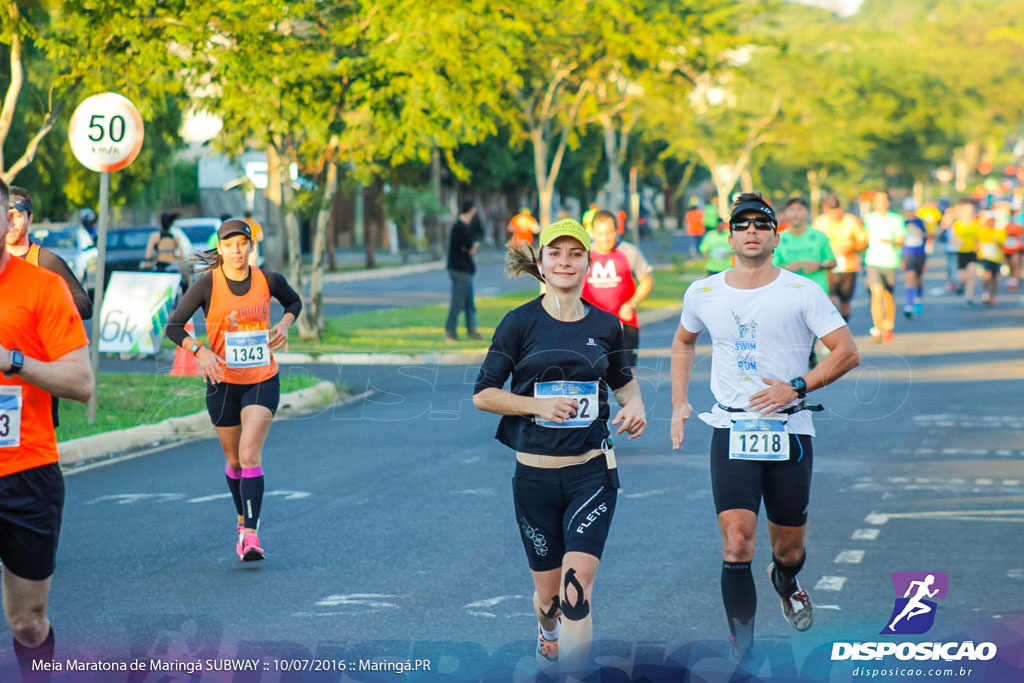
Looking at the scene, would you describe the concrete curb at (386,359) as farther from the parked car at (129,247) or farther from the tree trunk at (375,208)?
the tree trunk at (375,208)

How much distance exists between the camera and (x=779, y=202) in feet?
309

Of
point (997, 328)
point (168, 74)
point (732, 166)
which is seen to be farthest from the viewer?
point (732, 166)

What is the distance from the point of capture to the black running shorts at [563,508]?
5.63 m

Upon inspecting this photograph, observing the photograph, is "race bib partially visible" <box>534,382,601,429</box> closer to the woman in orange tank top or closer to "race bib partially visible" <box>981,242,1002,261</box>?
the woman in orange tank top

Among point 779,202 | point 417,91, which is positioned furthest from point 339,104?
point 779,202

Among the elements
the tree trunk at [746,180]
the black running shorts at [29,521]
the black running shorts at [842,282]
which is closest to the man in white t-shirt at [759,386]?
the black running shorts at [29,521]

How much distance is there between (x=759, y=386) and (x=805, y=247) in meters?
9.89

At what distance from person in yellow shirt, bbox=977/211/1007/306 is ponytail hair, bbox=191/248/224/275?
2233 centimetres

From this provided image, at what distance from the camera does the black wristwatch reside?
4492 mm

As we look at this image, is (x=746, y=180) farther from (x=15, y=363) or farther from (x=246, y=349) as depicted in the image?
(x=15, y=363)

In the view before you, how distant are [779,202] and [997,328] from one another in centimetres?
7106

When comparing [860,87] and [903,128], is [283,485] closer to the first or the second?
[860,87]

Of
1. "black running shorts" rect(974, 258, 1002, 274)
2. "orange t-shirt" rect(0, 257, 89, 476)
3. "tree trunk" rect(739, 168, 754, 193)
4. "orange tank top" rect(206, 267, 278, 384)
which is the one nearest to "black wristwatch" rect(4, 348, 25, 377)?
"orange t-shirt" rect(0, 257, 89, 476)
